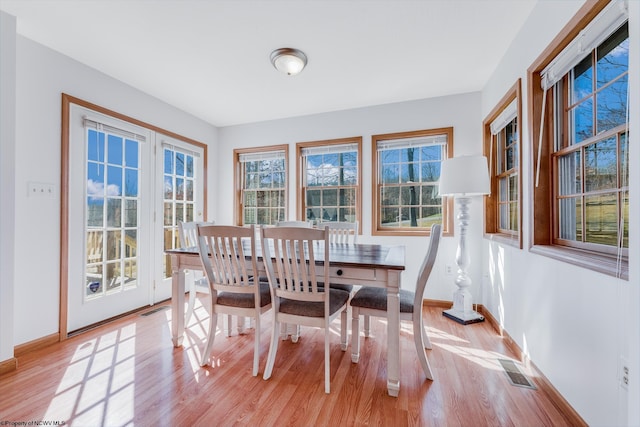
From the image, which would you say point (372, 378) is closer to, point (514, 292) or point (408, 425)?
point (408, 425)

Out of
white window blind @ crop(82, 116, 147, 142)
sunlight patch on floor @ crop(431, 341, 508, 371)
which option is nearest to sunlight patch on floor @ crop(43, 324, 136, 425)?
white window blind @ crop(82, 116, 147, 142)

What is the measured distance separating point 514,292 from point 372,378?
4.69 ft

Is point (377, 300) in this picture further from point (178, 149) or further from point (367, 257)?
point (178, 149)

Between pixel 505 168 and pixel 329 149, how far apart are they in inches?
85.6

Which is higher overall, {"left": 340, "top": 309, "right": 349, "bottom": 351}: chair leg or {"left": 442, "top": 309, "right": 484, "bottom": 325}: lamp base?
{"left": 340, "top": 309, "right": 349, "bottom": 351}: chair leg

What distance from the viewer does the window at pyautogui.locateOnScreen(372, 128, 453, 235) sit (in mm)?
3492

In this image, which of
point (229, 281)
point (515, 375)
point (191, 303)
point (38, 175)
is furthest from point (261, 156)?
point (515, 375)

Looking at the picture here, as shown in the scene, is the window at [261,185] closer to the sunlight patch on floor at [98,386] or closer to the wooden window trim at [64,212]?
the wooden window trim at [64,212]

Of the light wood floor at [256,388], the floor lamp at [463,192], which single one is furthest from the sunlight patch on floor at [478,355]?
the floor lamp at [463,192]

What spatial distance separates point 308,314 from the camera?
1.86 meters

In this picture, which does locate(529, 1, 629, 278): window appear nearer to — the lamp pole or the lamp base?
the lamp pole

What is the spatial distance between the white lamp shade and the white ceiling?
38.3 inches

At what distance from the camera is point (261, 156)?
14.5ft

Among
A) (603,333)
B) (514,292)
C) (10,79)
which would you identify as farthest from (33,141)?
(514,292)
